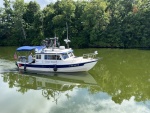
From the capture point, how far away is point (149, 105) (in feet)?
46.2

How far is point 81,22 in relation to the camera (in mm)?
45375

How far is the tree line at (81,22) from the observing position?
4172 centimetres

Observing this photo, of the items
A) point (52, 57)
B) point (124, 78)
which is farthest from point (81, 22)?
point (124, 78)

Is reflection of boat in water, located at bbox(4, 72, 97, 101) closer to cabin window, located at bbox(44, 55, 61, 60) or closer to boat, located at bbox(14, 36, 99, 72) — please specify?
boat, located at bbox(14, 36, 99, 72)

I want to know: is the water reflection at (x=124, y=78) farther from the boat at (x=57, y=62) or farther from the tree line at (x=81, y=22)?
the tree line at (x=81, y=22)

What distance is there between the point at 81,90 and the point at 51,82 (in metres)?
3.19

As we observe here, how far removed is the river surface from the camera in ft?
45.5

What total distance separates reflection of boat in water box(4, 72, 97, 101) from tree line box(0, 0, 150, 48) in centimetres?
2192

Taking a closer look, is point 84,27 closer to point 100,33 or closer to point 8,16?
point 100,33

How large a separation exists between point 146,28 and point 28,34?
22.7 meters

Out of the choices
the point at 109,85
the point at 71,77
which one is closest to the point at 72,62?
the point at 71,77

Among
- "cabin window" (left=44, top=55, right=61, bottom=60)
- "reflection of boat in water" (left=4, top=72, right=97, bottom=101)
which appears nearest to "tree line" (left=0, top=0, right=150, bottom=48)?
"cabin window" (left=44, top=55, right=61, bottom=60)

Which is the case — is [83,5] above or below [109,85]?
above

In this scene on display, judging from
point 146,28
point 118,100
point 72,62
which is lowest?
point 118,100
